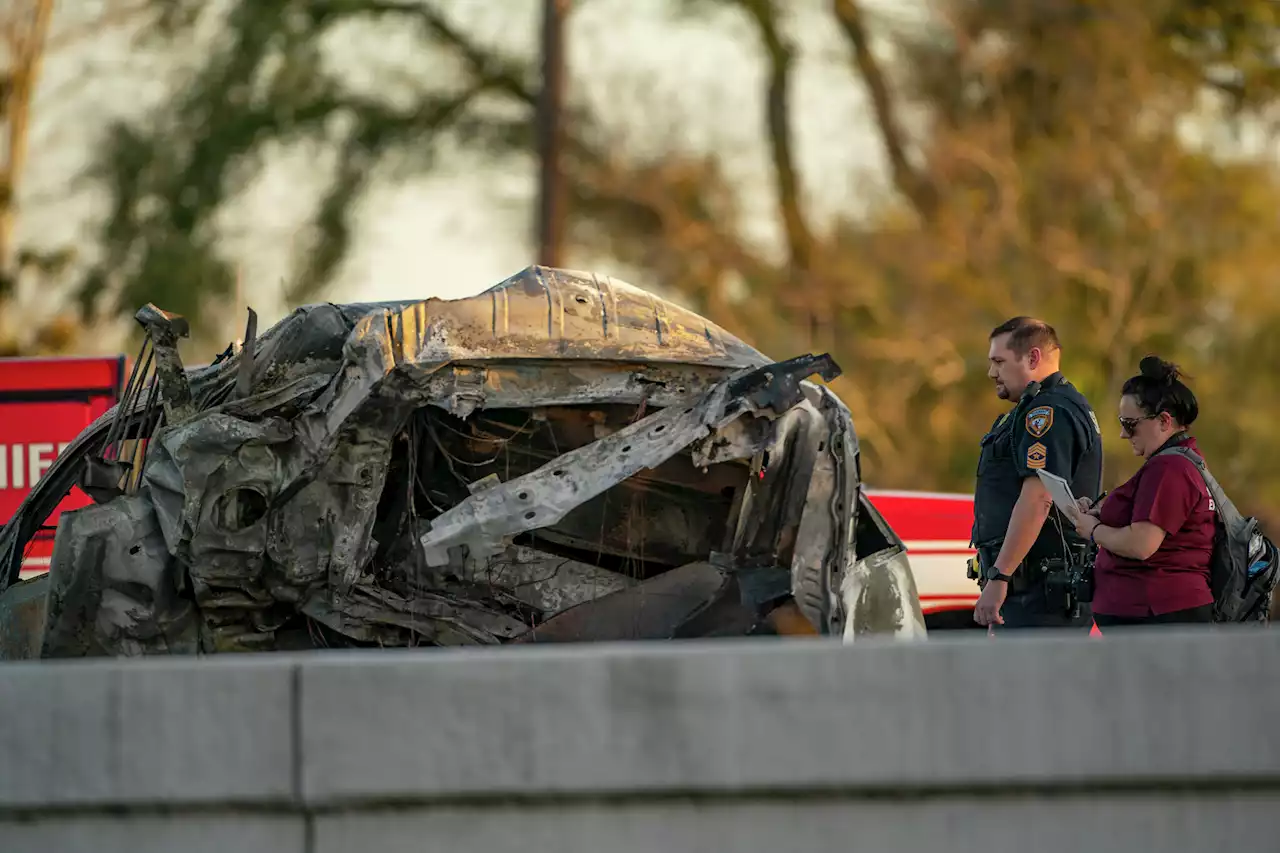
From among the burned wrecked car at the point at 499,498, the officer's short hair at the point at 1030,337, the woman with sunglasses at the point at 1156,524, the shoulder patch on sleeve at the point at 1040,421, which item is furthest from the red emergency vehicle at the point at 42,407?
the woman with sunglasses at the point at 1156,524

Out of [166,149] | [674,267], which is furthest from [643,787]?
[166,149]

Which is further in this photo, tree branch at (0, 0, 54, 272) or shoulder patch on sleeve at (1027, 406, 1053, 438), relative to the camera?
tree branch at (0, 0, 54, 272)

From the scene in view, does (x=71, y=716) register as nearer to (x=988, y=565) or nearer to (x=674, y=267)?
(x=988, y=565)

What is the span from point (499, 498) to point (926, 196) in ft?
53.5

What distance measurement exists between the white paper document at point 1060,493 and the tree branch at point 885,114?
15.5 metres

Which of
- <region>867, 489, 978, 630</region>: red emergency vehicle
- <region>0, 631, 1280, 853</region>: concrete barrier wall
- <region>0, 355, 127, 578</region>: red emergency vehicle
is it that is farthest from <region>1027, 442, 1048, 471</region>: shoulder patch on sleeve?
<region>0, 355, 127, 578</region>: red emergency vehicle

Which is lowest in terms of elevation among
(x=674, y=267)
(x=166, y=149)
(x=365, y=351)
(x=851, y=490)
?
(x=851, y=490)

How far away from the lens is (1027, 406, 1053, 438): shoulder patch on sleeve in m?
5.84

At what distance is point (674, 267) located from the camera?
20.6 m

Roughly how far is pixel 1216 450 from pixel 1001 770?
1842cm

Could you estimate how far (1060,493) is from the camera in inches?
219

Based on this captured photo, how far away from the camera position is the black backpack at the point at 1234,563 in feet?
18.0

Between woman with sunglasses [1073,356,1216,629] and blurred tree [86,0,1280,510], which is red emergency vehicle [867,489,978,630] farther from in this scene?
blurred tree [86,0,1280,510]

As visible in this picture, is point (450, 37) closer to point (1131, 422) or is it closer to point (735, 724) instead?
point (1131, 422)
